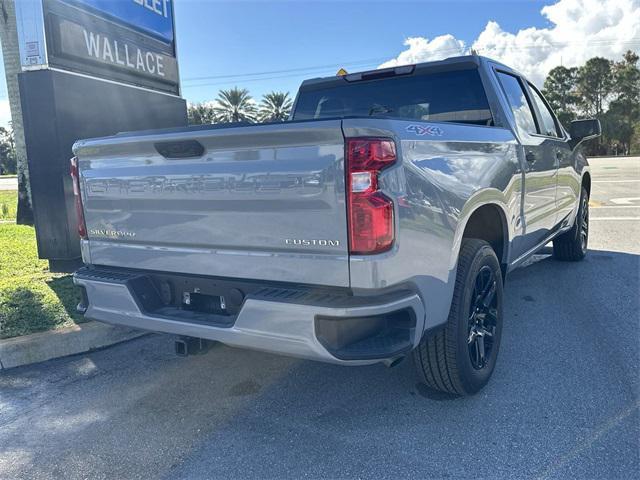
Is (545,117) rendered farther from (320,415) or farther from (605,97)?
(605,97)

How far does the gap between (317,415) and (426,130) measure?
1.69 meters

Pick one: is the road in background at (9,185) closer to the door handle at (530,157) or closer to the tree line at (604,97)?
the door handle at (530,157)

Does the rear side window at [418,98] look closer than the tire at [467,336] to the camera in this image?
No

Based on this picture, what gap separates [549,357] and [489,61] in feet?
7.39

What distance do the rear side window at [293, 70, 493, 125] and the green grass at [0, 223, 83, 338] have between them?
9.28ft

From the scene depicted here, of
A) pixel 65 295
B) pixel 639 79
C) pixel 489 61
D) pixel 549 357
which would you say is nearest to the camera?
pixel 549 357

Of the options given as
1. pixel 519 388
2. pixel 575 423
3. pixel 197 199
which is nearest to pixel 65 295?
pixel 197 199

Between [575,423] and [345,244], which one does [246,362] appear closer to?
[345,244]

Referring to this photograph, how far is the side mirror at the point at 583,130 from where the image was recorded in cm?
542

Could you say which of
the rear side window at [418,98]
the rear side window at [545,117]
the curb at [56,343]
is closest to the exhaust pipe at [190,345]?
the curb at [56,343]

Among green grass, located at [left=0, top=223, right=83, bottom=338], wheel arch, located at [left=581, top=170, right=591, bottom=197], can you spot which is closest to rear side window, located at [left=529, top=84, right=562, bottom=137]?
wheel arch, located at [left=581, top=170, right=591, bottom=197]

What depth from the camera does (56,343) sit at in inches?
160

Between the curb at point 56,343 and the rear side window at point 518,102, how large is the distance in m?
3.30

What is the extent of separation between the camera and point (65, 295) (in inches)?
198
